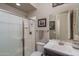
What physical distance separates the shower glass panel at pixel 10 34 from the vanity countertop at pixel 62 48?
0.62 meters

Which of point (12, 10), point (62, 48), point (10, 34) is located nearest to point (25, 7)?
point (12, 10)

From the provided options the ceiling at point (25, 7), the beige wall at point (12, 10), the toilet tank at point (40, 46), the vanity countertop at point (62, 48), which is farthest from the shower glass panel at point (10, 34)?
the vanity countertop at point (62, 48)

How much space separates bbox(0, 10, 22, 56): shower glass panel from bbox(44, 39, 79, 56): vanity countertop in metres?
0.62

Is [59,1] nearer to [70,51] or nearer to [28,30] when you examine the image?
Result: [70,51]

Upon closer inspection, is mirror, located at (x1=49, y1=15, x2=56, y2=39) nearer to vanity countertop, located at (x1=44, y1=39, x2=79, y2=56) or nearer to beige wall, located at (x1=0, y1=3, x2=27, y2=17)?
vanity countertop, located at (x1=44, y1=39, x2=79, y2=56)

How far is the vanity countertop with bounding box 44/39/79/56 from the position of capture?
1062 mm

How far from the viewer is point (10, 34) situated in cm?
137

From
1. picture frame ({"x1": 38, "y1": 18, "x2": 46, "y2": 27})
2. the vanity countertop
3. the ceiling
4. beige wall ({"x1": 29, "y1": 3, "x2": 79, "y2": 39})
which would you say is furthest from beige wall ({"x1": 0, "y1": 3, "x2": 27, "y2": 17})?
the vanity countertop

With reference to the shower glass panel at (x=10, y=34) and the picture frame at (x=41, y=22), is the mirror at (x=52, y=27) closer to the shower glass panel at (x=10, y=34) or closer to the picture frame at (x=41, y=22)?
the picture frame at (x=41, y=22)

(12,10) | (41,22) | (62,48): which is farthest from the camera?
(41,22)

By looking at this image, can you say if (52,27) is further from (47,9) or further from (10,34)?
(10,34)

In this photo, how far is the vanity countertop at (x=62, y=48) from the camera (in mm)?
1062

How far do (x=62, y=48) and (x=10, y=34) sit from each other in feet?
3.19

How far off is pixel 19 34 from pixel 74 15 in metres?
1.17
